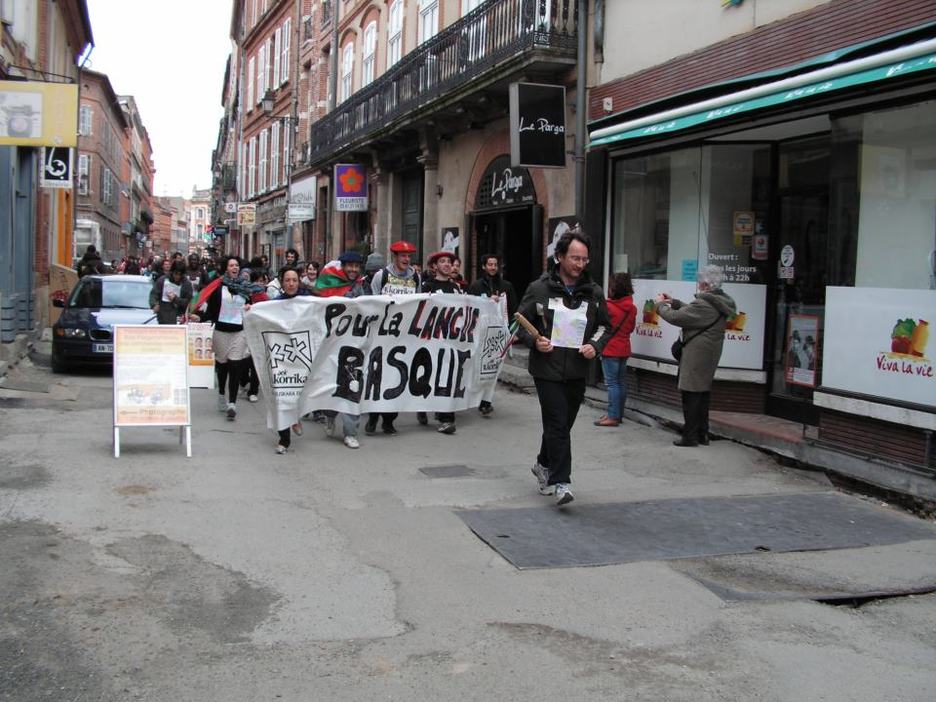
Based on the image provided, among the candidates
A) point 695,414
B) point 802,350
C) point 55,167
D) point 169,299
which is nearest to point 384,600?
A: point 695,414

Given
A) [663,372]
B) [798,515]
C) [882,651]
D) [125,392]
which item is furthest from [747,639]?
[663,372]

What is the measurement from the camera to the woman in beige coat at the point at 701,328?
918cm

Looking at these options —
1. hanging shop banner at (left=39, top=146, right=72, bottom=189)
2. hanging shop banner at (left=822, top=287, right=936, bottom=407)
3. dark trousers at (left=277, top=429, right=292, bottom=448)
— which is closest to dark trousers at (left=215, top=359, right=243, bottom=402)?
dark trousers at (left=277, top=429, right=292, bottom=448)

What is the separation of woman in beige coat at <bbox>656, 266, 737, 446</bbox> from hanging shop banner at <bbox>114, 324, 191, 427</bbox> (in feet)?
14.8

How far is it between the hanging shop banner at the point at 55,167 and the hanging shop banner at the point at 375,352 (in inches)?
499

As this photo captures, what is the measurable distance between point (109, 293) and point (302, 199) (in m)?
16.9

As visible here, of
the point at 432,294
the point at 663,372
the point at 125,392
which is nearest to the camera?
the point at 125,392

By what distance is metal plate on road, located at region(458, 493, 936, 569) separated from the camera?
5988 mm

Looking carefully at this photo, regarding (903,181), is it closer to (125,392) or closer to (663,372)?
(663,372)

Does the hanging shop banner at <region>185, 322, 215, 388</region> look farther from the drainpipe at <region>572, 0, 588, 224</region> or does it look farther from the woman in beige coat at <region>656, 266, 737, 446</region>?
the drainpipe at <region>572, 0, 588, 224</region>

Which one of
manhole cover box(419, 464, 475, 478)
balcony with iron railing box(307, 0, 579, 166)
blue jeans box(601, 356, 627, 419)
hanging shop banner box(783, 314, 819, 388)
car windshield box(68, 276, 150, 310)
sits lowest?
manhole cover box(419, 464, 475, 478)

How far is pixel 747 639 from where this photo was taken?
15.1 ft

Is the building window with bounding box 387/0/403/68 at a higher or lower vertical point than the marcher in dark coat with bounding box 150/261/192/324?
higher

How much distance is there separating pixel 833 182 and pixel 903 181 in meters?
0.70
